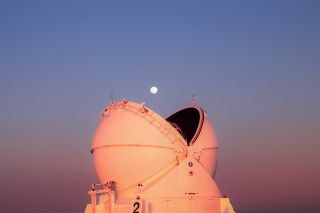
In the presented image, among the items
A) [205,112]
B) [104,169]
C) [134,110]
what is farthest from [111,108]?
[205,112]

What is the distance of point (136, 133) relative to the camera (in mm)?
26125

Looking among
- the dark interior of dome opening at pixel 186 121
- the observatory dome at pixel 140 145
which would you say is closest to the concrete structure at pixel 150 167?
the observatory dome at pixel 140 145

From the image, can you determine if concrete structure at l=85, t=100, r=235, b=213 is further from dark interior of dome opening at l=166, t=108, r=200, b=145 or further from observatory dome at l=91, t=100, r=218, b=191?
dark interior of dome opening at l=166, t=108, r=200, b=145

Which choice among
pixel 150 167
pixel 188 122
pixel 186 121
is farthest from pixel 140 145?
pixel 186 121

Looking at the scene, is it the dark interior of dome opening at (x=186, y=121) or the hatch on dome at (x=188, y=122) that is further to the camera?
the dark interior of dome opening at (x=186, y=121)

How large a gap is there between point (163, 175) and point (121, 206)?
2.74 meters

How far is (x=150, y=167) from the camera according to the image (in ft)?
84.5

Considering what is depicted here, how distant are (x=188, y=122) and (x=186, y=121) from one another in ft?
0.86

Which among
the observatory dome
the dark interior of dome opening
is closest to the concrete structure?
the observatory dome

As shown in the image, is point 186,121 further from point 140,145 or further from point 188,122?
point 140,145

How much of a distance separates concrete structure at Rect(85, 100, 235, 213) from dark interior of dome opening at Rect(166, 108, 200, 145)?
200 millimetres

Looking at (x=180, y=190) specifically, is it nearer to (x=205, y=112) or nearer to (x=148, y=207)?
(x=148, y=207)

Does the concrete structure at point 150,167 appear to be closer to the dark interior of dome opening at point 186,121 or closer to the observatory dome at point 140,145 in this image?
the observatory dome at point 140,145

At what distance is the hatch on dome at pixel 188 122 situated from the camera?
27469 millimetres
